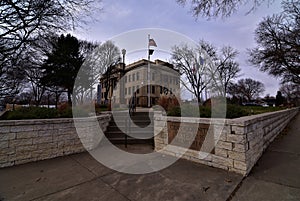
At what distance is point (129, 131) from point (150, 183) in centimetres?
315

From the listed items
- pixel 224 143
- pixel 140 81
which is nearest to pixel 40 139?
pixel 224 143

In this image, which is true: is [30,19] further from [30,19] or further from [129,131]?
[129,131]

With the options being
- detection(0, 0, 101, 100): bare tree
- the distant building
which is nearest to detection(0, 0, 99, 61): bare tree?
detection(0, 0, 101, 100): bare tree

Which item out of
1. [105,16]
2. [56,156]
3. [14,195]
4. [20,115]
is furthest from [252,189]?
[105,16]

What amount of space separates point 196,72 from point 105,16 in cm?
1812

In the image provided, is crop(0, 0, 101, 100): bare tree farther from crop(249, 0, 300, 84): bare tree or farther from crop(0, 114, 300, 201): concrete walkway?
crop(249, 0, 300, 84): bare tree

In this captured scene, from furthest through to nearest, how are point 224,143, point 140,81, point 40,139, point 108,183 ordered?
point 140,81
point 40,139
point 224,143
point 108,183

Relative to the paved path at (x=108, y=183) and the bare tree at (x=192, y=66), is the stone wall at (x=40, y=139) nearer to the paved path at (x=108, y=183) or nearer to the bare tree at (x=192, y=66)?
the paved path at (x=108, y=183)

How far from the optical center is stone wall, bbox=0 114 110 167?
3.38 meters

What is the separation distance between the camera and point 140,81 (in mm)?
31750

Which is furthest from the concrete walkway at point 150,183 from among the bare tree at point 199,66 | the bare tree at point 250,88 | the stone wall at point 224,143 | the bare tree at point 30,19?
the bare tree at point 250,88

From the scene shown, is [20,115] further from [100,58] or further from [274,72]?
[274,72]

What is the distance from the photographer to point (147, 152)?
14.4 ft

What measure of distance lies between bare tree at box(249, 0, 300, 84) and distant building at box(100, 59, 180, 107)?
31.6 feet
